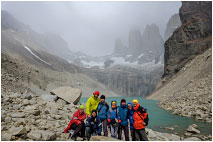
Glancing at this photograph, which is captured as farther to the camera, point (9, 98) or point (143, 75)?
point (143, 75)

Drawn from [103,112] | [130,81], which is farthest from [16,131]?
[130,81]

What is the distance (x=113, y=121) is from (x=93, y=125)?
2.86 ft

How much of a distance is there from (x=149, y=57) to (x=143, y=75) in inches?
2629

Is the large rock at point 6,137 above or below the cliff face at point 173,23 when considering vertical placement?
below

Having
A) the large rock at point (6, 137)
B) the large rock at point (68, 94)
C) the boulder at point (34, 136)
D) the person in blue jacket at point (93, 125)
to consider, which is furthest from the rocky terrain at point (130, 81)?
the large rock at point (6, 137)

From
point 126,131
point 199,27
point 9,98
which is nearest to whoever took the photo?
point 126,131

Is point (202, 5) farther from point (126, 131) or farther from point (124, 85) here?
point (124, 85)

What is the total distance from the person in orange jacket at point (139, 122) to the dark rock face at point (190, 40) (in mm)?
49010

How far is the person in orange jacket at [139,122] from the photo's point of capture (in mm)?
5570

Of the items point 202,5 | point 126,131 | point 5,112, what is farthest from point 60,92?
point 202,5

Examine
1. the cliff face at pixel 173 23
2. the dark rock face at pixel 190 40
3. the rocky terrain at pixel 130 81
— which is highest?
the cliff face at pixel 173 23

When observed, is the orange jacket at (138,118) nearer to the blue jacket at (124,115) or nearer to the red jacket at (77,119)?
the blue jacket at (124,115)

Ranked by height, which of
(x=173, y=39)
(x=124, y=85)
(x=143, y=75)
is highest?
(x=173, y=39)

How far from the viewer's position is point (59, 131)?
625 centimetres
